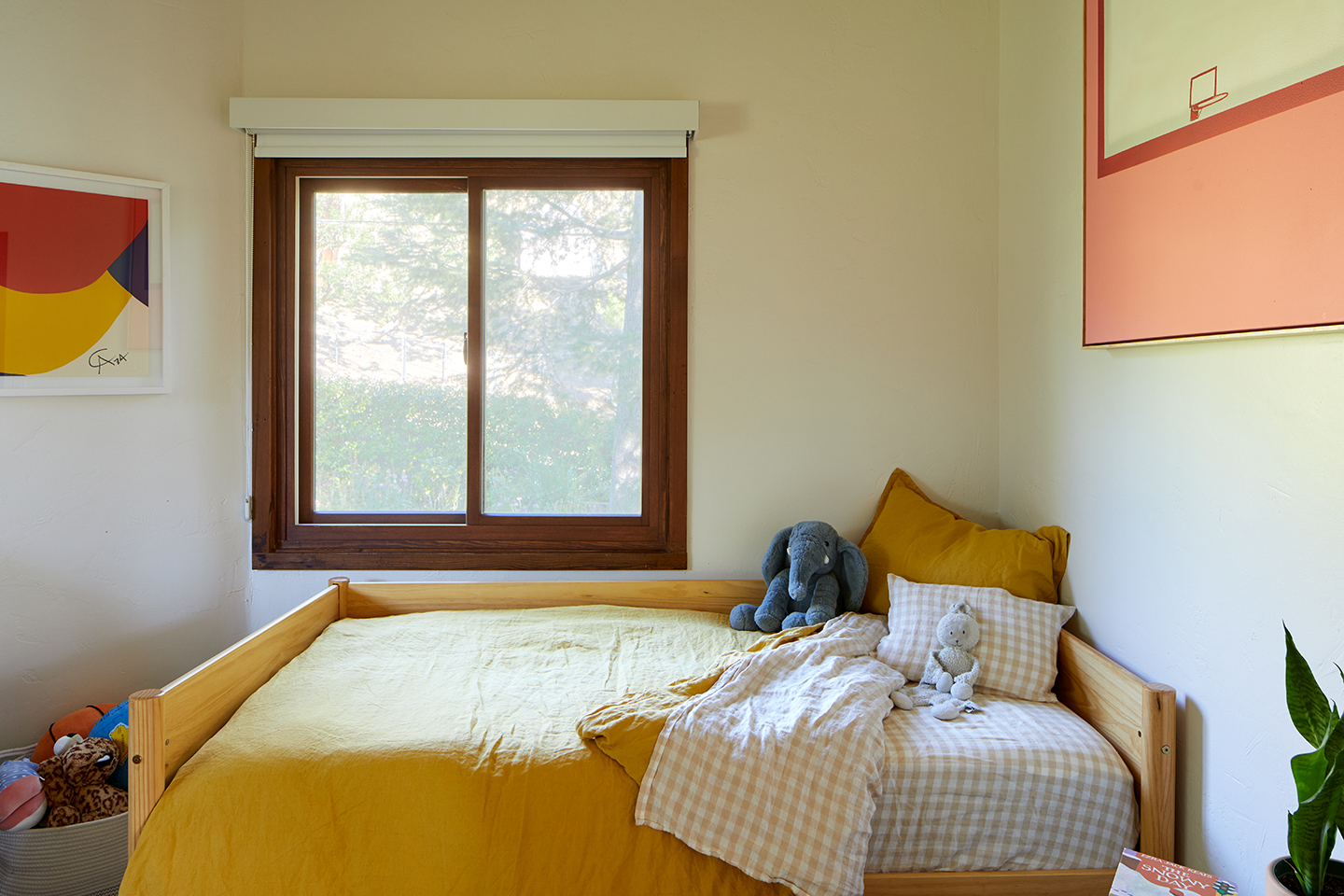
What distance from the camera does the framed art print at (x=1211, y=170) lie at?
3.77 ft

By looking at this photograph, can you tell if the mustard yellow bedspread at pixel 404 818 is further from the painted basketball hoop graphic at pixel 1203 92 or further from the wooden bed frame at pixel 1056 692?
the painted basketball hoop graphic at pixel 1203 92

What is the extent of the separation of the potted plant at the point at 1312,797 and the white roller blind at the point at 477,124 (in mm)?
1919

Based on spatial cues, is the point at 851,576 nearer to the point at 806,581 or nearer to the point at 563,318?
the point at 806,581

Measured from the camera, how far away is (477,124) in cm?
224

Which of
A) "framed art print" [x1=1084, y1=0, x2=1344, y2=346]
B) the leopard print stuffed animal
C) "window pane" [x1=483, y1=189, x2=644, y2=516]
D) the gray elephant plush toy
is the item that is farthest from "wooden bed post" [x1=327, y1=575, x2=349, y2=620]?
"framed art print" [x1=1084, y1=0, x2=1344, y2=346]

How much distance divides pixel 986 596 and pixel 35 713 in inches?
99.5

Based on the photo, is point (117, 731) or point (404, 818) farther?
point (117, 731)

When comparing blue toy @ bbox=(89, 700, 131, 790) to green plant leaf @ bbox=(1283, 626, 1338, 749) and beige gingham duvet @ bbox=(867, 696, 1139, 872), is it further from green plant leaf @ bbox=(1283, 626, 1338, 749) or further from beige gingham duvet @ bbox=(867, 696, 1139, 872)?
green plant leaf @ bbox=(1283, 626, 1338, 749)

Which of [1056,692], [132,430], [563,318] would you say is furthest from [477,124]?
[1056,692]

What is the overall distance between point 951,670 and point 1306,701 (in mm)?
805

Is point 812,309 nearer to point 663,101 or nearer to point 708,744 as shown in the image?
point 663,101

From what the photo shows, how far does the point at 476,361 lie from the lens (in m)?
2.38

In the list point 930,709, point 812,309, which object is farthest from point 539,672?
point 812,309

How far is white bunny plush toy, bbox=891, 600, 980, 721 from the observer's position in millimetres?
1672
